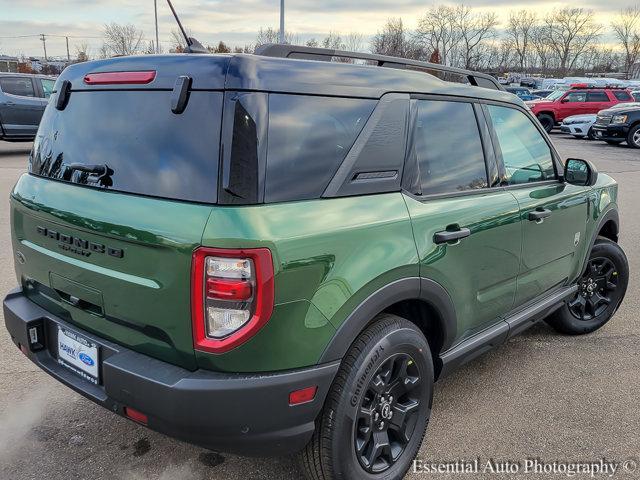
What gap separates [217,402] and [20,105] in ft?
46.3

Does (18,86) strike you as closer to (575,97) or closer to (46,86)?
(46,86)

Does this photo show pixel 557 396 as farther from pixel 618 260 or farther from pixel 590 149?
pixel 590 149

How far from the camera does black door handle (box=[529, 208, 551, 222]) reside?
314 cm

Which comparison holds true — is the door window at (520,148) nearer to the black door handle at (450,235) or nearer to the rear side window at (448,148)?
the rear side window at (448,148)

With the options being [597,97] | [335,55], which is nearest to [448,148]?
[335,55]

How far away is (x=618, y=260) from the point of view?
4203mm

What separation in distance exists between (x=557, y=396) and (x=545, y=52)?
92327 mm

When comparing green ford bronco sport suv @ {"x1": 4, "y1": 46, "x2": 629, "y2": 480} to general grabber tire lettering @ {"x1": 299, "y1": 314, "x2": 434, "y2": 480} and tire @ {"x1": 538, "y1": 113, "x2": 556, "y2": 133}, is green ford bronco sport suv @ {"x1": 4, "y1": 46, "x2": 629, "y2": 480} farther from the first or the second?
tire @ {"x1": 538, "y1": 113, "x2": 556, "y2": 133}

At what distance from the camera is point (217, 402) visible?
1880mm

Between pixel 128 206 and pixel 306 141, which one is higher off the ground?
pixel 306 141

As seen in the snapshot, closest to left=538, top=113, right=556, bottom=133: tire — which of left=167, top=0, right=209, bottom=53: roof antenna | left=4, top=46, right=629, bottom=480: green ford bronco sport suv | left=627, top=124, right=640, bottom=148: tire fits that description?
left=627, top=124, right=640, bottom=148: tire

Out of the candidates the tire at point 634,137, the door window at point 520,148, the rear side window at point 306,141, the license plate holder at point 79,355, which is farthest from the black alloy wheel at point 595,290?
the tire at point 634,137

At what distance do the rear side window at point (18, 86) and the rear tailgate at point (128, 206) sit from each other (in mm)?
13079

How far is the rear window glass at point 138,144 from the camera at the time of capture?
1.95 meters
